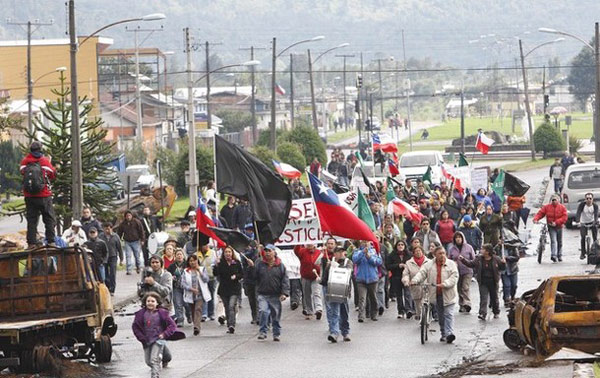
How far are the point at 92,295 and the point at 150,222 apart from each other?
49.6 ft

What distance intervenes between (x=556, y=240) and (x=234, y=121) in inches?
4147

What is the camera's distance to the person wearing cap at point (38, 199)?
2373 cm

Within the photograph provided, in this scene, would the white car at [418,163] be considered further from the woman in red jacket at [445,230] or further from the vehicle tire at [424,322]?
the vehicle tire at [424,322]

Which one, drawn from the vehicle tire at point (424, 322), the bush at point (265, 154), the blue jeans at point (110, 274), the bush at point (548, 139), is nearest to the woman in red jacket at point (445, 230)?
the blue jeans at point (110, 274)

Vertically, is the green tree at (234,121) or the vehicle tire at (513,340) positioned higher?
the green tree at (234,121)

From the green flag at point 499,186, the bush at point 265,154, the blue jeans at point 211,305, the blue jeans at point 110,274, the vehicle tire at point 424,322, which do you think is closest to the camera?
the vehicle tire at point 424,322

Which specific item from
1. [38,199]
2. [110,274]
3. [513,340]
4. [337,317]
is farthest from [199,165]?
[513,340]

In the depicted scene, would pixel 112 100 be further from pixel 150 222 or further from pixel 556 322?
pixel 556 322

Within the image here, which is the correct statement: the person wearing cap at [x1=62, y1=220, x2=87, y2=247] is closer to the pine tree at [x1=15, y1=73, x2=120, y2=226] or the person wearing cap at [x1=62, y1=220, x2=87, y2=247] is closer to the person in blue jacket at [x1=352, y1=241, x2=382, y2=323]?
the pine tree at [x1=15, y1=73, x2=120, y2=226]

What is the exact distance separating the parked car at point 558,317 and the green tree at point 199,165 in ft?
124

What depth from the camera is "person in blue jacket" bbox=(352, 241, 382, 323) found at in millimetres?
25594

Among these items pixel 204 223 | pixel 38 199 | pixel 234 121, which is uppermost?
pixel 234 121

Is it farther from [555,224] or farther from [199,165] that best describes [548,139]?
[555,224]

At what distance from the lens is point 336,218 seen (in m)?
25.3
